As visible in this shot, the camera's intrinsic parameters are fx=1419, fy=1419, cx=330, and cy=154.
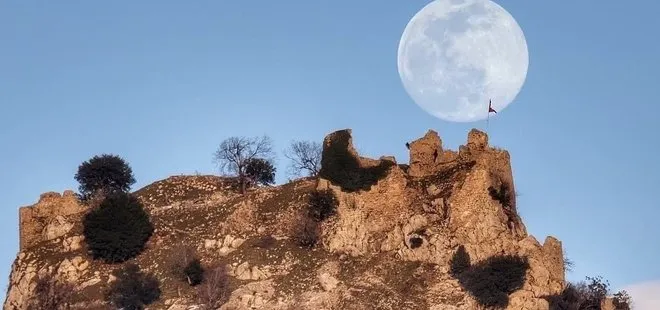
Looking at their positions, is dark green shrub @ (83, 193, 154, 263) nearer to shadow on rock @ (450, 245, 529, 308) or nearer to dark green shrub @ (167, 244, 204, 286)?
dark green shrub @ (167, 244, 204, 286)

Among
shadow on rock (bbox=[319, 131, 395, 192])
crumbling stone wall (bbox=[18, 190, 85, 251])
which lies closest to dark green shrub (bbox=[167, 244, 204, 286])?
crumbling stone wall (bbox=[18, 190, 85, 251])

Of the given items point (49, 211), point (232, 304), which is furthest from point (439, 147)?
point (49, 211)

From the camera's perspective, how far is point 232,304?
304 feet

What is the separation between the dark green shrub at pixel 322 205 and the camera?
99625 millimetres

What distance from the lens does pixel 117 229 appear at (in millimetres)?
101312

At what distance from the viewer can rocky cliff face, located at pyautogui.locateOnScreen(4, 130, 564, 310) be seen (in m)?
93.0

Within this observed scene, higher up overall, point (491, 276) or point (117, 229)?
point (117, 229)

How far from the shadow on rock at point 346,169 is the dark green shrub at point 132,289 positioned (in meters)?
15.3

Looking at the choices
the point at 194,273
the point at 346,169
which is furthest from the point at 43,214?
the point at 346,169

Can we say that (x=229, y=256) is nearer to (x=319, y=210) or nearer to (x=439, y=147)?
(x=319, y=210)

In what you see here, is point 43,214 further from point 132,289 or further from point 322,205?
point 322,205

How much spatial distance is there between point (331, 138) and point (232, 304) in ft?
59.6

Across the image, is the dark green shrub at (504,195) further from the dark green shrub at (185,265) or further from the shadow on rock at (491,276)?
the dark green shrub at (185,265)

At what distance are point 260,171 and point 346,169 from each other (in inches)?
518
